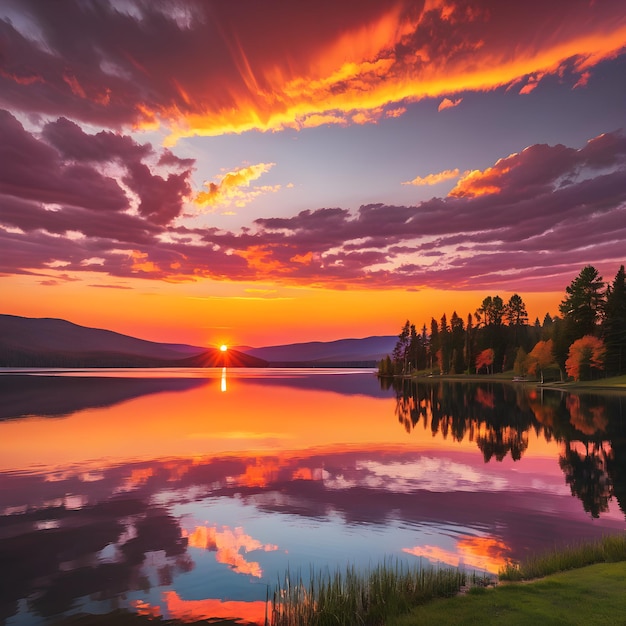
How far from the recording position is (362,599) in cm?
1305

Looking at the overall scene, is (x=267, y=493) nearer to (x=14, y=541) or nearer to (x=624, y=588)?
(x=14, y=541)

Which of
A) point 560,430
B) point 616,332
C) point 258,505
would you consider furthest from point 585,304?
point 258,505

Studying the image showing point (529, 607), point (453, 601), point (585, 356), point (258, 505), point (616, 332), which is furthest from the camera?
point (585, 356)

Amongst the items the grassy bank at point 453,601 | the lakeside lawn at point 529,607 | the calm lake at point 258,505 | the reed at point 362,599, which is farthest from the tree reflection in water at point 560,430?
the reed at point 362,599

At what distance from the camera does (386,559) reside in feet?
57.7

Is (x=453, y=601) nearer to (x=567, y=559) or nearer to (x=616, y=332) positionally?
(x=567, y=559)

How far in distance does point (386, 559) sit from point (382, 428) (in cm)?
3901

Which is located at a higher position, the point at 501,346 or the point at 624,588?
the point at 501,346

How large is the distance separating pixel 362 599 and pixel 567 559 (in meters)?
7.27

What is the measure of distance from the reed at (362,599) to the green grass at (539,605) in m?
0.54

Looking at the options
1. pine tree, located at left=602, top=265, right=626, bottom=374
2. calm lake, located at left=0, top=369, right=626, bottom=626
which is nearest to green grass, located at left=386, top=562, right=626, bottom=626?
calm lake, located at left=0, top=369, right=626, bottom=626

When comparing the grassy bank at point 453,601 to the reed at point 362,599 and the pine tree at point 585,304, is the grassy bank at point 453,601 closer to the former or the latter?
the reed at point 362,599

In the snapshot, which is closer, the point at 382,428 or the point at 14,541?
the point at 14,541

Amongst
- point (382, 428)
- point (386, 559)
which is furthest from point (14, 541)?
point (382, 428)
